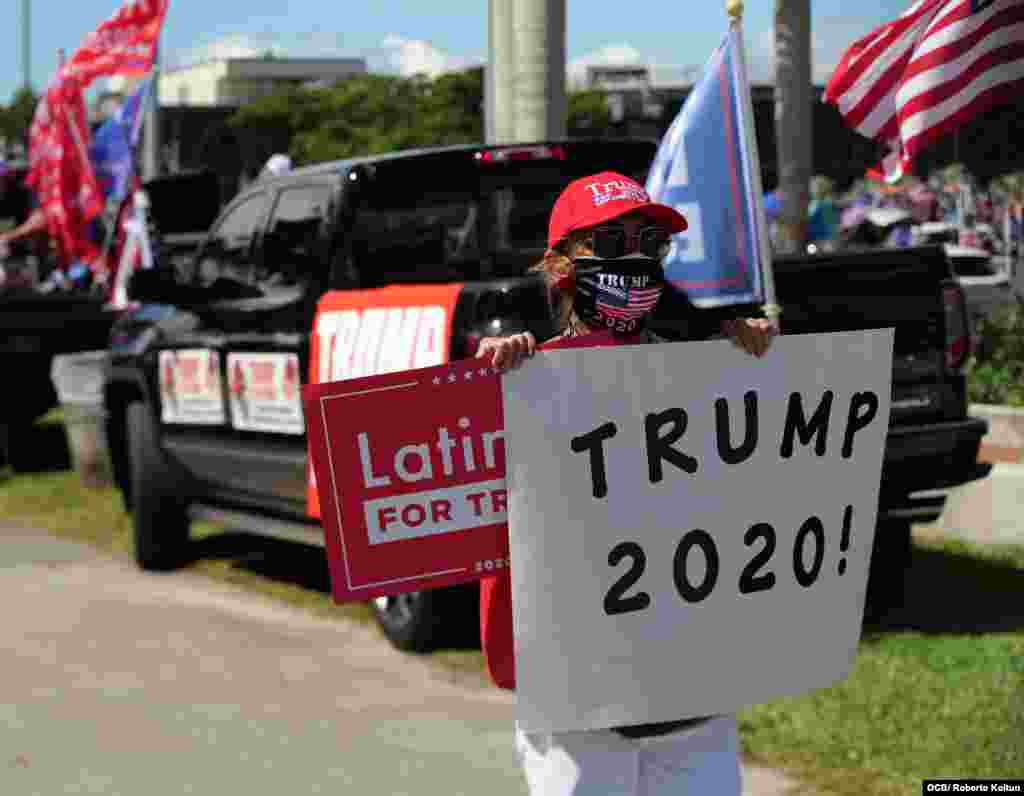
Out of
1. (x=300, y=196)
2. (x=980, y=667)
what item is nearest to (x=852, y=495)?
(x=980, y=667)

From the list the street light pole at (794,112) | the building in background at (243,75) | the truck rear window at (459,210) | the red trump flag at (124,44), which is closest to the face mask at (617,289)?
the truck rear window at (459,210)

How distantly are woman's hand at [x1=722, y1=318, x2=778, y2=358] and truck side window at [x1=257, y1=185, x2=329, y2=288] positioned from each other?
15.4 feet

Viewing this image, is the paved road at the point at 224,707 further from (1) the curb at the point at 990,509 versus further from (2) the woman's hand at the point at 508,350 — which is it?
(1) the curb at the point at 990,509

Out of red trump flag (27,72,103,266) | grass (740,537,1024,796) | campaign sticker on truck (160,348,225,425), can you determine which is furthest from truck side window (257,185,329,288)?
red trump flag (27,72,103,266)

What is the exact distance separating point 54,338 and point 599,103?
198 feet

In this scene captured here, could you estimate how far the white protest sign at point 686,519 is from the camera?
3562 mm

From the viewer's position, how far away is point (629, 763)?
3.64 metres

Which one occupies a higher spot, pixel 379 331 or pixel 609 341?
pixel 609 341

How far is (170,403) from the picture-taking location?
9711mm

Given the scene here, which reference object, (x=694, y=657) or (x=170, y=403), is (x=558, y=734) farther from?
(x=170, y=403)

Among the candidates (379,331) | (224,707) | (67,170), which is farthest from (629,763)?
(67,170)

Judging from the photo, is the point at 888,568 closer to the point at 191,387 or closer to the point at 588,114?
the point at 191,387

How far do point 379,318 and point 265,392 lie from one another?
1.39 meters

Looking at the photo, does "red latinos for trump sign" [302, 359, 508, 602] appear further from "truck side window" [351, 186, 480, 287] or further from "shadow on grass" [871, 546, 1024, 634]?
"truck side window" [351, 186, 480, 287]
